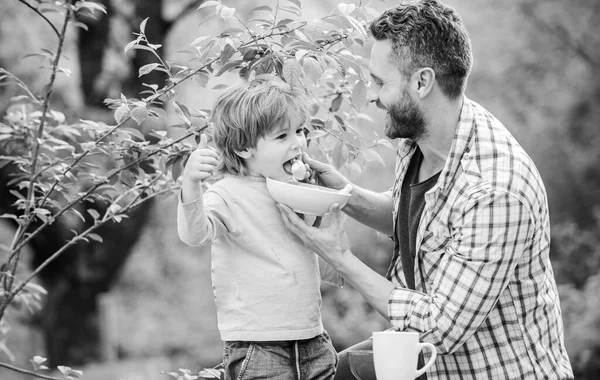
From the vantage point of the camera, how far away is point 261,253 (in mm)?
2098

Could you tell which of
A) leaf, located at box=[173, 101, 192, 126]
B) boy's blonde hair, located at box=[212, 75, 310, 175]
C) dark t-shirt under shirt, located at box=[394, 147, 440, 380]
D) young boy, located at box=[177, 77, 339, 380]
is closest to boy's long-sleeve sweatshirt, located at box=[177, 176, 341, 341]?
young boy, located at box=[177, 77, 339, 380]

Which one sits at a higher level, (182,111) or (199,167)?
(182,111)

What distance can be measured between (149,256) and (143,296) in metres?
0.69

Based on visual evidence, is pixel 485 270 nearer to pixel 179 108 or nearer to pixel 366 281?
pixel 366 281

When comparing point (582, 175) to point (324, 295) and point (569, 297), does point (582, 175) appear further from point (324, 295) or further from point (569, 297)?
point (324, 295)

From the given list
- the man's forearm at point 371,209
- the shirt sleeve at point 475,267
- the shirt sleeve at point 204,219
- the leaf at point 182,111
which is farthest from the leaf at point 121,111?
the shirt sleeve at point 475,267

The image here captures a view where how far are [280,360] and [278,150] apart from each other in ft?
1.84

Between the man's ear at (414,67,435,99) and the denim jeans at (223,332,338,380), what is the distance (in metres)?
0.77

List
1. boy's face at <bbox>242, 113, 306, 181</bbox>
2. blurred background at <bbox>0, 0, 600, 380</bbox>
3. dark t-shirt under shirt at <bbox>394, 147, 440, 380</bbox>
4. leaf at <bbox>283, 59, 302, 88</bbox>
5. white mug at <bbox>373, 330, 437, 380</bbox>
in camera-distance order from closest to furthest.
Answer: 1. white mug at <bbox>373, 330, 437, 380</bbox>
2. leaf at <bbox>283, 59, 302, 88</bbox>
3. boy's face at <bbox>242, 113, 306, 181</bbox>
4. dark t-shirt under shirt at <bbox>394, 147, 440, 380</bbox>
5. blurred background at <bbox>0, 0, 600, 380</bbox>

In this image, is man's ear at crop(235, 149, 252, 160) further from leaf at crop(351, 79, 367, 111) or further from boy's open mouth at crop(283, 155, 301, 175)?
leaf at crop(351, 79, 367, 111)

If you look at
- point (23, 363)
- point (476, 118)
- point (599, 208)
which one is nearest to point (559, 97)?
point (599, 208)

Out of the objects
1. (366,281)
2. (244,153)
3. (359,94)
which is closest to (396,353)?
(366,281)

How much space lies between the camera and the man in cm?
203

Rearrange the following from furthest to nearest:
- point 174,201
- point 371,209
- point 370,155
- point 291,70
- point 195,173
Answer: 1. point 174,201
2. point 371,209
3. point 370,155
4. point 291,70
5. point 195,173
